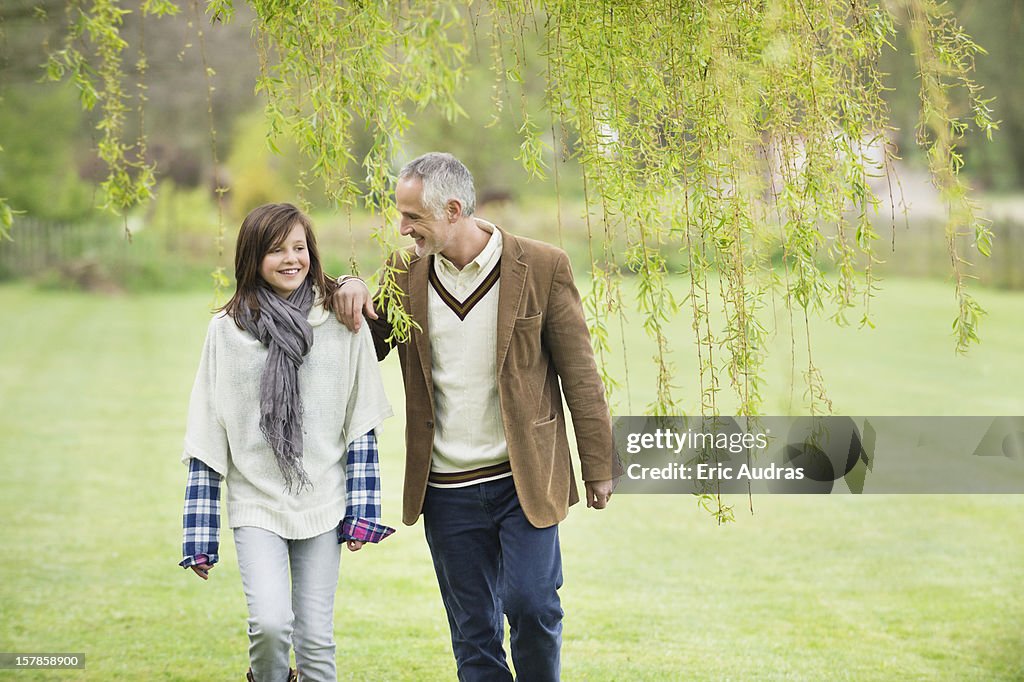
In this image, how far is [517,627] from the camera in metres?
2.81

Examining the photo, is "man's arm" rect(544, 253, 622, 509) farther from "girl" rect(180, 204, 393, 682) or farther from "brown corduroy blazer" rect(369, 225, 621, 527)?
"girl" rect(180, 204, 393, 682)

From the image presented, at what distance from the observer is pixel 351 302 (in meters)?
2.73

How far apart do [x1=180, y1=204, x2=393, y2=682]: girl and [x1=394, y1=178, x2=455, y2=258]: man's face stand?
26 centimetres

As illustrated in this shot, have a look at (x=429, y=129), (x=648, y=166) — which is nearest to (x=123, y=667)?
(x=648, y=166)

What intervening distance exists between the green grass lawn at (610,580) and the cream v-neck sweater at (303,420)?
1257 mm

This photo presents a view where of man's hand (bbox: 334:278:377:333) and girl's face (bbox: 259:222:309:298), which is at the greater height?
girl's face (bbox: 259:222:309:298)

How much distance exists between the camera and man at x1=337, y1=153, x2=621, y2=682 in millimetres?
2766

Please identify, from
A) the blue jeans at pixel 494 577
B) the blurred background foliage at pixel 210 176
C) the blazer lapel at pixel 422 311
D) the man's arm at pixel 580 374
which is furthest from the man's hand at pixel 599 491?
the blurred background foliage at pixel 210 176

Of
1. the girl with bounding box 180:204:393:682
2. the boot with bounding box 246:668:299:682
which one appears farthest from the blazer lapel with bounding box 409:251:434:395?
the boot with bounding box 246:668:299:682

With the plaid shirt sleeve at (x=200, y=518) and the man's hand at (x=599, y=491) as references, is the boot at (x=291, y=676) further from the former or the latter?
the man's hand at (x=599, y=491)

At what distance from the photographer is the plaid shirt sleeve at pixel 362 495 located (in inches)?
107

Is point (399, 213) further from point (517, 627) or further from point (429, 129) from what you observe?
point (429, 129)

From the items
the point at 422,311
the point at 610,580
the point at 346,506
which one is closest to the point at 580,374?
the point at 422,311

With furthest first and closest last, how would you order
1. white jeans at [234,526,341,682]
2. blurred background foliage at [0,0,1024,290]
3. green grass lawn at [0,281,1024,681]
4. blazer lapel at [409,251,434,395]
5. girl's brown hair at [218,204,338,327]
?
blurred background foliage at [0,0,1024,290], green grass lawn at [0,281,1024,681], blazer lapel at [409,251,434,395], girl's brown hair at [218,204,338,327], white jeans at [234,526,341,682]
